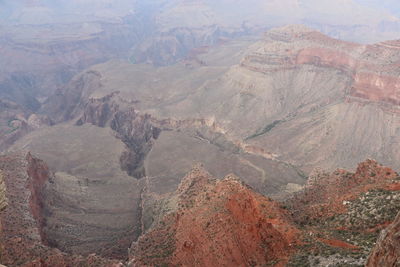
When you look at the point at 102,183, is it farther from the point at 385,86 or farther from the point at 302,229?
the point at 385,86

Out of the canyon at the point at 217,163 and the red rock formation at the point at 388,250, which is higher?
the red rock formation at the point at 388,250

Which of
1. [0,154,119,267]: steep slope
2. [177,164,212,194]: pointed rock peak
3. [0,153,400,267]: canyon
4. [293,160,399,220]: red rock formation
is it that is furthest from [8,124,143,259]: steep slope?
[293,160,399,220]: red rock formation

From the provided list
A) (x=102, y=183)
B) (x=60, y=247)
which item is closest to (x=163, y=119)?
(x=102, y=183)

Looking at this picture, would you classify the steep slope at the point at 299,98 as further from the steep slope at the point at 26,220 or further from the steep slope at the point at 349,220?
the steep slope at the point at 26,220

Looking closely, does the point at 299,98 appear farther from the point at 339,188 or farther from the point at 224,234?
the point at 224,234

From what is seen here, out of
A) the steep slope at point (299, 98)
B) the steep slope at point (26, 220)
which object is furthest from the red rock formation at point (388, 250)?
the steep slope at point (299, 98)

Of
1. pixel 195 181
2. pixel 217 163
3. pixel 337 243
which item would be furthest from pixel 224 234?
pixel 217 163
